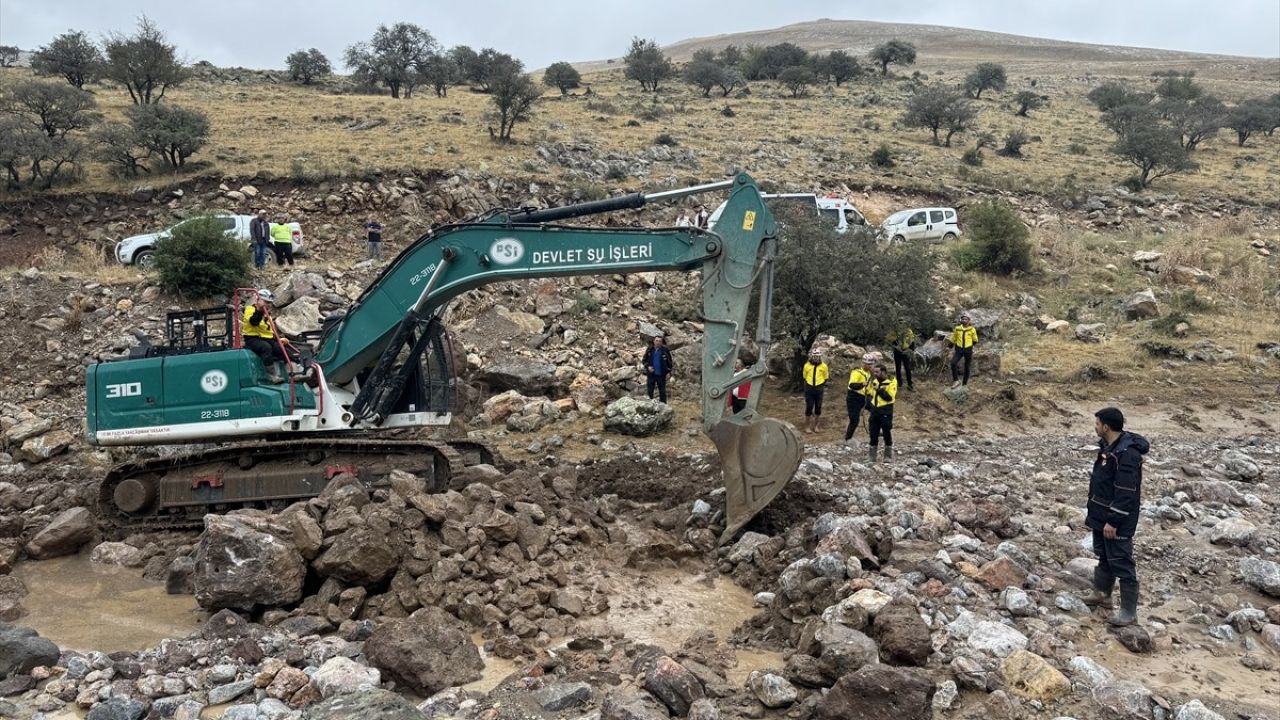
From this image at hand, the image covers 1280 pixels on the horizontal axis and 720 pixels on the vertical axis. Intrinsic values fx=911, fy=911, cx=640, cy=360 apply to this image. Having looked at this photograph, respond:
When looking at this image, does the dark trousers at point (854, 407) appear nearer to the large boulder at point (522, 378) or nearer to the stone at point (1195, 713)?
the large boulder at point (522, 378)

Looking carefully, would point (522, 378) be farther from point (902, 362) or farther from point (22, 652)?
point (22, 652)

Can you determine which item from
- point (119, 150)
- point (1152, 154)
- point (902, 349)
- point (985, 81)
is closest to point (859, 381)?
point (902, 349)

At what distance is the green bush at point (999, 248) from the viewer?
23.8 metres

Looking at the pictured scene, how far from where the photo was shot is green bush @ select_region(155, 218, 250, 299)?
712 inches

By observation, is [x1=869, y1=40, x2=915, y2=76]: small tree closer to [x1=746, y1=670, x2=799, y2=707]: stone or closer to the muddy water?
the muddy water

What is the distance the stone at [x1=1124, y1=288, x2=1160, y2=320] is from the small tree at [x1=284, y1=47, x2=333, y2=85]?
148 feet

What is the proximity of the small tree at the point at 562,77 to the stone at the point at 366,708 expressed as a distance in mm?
47644

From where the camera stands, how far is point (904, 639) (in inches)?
232

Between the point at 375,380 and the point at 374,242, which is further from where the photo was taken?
the point at 374,242

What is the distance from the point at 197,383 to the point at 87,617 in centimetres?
270

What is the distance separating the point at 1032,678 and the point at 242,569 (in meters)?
5.83

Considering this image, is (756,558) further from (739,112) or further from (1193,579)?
(739,112)

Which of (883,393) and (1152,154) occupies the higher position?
(1152,154)

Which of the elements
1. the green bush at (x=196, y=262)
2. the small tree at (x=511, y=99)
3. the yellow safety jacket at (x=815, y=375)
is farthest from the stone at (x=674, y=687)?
the small tree at (x=511, y=99)
